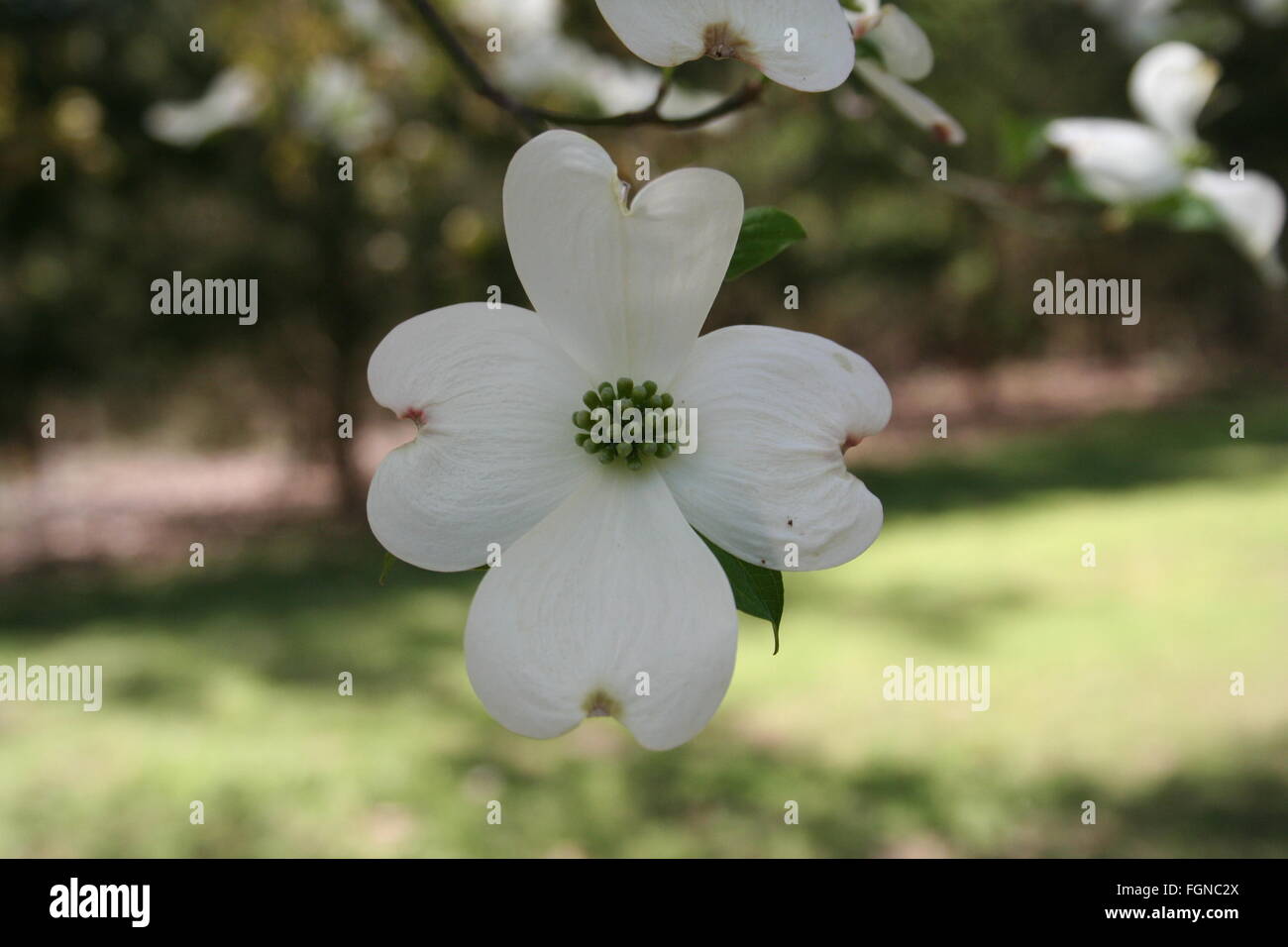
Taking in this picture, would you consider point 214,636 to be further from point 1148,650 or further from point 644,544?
point 644,544

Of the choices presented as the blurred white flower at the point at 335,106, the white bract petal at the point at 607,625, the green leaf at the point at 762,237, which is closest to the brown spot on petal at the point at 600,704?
the white bract petal at the point at 607,625

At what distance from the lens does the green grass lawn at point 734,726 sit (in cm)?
234

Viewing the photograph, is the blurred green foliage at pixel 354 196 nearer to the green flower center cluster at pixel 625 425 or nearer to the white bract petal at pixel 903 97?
the white bract petal at pixel 903 97

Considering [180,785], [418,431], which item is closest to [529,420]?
[418,431]

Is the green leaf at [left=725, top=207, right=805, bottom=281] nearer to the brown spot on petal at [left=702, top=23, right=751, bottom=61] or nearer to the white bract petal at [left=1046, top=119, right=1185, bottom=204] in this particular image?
the brown spot on petal at [left=702, top=23, right=751, bottom=61]

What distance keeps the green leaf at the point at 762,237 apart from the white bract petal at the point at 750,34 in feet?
0.18

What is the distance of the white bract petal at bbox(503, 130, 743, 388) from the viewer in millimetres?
334

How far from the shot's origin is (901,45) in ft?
1.42

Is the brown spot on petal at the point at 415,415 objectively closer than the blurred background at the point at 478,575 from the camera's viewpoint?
Yes

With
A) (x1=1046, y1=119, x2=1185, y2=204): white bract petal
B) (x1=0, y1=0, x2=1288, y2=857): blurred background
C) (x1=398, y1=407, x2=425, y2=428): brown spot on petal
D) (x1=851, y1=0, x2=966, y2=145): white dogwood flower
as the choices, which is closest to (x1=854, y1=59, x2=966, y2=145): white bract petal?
(x1=851, y1=0, x2=966, y2=145): white dogwood flower

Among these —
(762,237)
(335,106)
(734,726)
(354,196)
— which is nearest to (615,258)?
(762,237)

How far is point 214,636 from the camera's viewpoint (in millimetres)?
3840

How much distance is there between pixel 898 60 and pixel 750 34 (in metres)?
0.14

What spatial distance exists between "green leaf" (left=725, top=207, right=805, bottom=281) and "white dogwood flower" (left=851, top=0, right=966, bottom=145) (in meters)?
0.09
